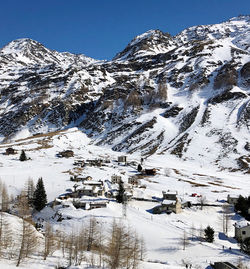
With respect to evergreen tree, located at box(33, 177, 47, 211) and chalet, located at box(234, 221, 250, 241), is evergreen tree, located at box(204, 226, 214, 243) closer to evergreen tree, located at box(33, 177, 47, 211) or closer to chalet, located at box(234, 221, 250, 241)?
chalet, located at box(234, 221, 250, 241)

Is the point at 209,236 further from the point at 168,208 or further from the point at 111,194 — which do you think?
the point at 111,194

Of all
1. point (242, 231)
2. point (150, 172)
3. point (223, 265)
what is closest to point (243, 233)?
point (242, 231)

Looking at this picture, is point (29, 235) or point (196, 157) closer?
point (29, 235)

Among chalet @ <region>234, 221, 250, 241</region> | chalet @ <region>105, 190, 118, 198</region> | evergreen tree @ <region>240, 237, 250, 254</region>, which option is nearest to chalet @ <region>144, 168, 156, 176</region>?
chalet @ <region>105, 190, 118, 198</region>

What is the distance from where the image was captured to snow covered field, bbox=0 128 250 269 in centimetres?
4759

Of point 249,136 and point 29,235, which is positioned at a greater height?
point 249,136

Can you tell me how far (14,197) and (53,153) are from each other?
86.5m

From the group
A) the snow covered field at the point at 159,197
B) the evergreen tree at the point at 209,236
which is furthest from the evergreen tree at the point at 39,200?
the evergreen tree at the point at 209,236

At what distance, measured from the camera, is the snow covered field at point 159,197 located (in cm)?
4759

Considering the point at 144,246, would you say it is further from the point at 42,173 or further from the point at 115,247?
the point at 42,173

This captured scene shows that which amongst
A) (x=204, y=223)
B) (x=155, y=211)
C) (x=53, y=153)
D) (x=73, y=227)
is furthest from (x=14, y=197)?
(x=53, y=153)

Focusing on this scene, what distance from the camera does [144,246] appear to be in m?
50.0

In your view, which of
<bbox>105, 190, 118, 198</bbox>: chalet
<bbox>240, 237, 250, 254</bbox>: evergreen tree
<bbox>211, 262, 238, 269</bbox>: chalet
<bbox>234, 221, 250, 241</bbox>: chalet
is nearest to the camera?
<bbox>211, 262, 238, 269</bbox>: chalet

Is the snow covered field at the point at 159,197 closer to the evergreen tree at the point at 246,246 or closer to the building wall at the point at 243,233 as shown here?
the evergreen tree at the point at 246,246
